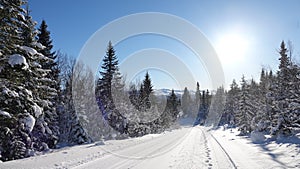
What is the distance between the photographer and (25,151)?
1502 centimetres

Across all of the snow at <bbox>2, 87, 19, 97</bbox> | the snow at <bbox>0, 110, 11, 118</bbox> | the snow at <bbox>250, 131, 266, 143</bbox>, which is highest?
the snow at <bbox>2, 87, 19, 97</bbox>

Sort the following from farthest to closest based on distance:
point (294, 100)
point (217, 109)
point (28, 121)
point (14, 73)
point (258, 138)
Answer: point (217, 109)
point (258, 138)
point (294, 100)
point (28, 121)
point (14, 73)

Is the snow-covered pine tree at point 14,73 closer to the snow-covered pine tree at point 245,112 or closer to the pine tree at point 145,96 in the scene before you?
the pine tree at point 145,96

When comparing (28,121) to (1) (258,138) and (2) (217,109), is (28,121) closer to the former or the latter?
(1) (258,138)

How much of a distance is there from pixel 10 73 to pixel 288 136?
65.9ft

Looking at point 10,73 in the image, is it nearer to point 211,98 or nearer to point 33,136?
point 33,136

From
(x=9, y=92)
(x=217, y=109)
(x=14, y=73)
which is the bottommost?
(x=9, y=92)

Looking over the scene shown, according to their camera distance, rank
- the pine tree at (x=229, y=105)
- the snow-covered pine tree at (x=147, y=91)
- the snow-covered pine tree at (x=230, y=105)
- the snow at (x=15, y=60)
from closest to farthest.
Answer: the snow at (x=15, y=60) < the snow-covered pine tree at (x=147, y=91) < the snow-covered pine tree at (x=230, y=105) < the pine tree at (x=229, y=105)

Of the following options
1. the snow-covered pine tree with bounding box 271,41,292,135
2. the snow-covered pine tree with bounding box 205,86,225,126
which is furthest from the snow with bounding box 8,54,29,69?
the snow-covered pine tree with bounding box 205,86,225,126

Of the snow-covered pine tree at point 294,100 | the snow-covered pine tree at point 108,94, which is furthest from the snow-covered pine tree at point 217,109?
the snow-covered pine tree at point 294,100

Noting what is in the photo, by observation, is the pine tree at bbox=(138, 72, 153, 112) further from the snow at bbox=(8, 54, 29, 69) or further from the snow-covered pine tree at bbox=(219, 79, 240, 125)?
the snow-covered pine tree at bbox=(219, 79, 240, 125)

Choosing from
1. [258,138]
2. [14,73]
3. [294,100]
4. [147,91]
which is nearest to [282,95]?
[294,100]

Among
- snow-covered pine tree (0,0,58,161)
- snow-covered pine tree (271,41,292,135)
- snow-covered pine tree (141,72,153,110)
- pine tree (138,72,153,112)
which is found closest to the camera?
snow-covered pine tree (0,0,58,161)

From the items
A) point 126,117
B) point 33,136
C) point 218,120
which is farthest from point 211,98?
point 33,136
